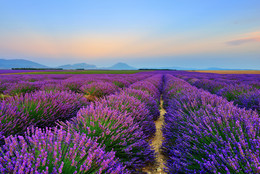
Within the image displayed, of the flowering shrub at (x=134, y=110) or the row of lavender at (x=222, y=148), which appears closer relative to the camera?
the row of lavender at (x=222, y=148)

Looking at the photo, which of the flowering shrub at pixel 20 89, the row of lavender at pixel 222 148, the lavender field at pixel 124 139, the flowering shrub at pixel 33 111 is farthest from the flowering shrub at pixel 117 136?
the flowering shrub at pixel 20 89

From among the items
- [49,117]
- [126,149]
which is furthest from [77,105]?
[126,149]

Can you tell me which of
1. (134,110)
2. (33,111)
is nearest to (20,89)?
(33,111)

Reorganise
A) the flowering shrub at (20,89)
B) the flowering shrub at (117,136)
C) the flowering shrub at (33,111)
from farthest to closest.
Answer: the flowering shrub at (20,89), the flowering shrub at (33,111), the flowering shrub at (117,136)

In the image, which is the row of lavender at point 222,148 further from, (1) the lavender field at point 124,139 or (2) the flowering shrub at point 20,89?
(2) the flowering shrub at point 20,89

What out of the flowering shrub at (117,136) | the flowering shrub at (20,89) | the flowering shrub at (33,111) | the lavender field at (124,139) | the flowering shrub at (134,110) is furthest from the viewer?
the flowering shrub at (20,89)

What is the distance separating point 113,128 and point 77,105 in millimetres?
2115

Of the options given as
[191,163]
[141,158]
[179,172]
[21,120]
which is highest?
[21,120]

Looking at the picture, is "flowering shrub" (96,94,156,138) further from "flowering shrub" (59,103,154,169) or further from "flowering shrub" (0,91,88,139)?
"flowering shrub" (0,91,88,139)

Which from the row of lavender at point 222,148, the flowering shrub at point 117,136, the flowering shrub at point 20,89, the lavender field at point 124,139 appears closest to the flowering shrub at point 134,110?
the lavender field at point 124,139

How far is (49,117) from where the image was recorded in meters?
2.60

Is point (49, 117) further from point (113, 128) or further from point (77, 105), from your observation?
point (113, 128)

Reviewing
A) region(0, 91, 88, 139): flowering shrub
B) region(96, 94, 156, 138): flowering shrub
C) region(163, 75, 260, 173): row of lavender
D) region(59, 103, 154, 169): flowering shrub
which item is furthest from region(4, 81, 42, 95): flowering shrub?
region(163, 75, 260, 173): row of lavender

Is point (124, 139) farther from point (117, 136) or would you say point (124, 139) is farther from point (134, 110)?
point (134, 110)
